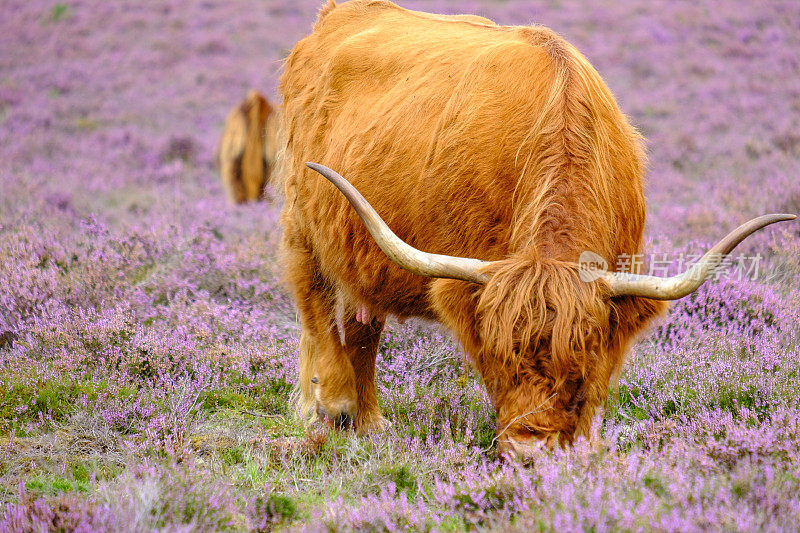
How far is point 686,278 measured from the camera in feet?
7.48

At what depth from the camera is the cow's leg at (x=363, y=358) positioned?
3805 mm

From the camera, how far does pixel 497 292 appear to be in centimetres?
243

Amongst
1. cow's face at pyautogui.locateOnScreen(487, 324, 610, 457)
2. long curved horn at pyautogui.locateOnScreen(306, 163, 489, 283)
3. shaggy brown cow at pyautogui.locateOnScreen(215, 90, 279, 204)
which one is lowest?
shaggy brown cow at pyautogui.locateOnScreen(215, 90, 279, 204)

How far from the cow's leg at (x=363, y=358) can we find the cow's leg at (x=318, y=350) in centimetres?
4

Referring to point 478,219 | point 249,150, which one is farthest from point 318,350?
point 249,150

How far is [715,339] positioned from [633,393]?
807 mm

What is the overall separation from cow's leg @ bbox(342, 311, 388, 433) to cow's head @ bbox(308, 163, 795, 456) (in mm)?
1297

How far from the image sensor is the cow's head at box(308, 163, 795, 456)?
2.35 m

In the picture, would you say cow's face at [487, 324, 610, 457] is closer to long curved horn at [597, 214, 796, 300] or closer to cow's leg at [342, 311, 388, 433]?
long curved horn at [597, 214, 796, 300]

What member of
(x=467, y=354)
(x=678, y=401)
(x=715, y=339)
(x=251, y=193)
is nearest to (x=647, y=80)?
(x=251, y=193)

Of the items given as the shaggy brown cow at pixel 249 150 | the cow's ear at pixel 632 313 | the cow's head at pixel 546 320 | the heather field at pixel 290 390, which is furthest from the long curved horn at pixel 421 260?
the shaggy brown cow at pixel 249 150

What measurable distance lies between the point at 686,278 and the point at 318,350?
7.14 ft

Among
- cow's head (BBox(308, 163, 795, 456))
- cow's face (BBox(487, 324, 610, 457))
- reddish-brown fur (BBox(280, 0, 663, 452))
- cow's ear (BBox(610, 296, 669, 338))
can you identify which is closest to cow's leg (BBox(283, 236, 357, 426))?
reddish-brown fur (BBox(280, 0, 663, 452))

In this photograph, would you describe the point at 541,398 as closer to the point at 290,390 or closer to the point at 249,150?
the point at 290,390
